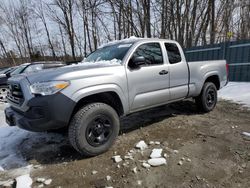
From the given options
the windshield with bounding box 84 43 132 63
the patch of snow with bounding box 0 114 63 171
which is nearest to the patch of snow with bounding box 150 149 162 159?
the windshield with bounding box 84 43 132 63

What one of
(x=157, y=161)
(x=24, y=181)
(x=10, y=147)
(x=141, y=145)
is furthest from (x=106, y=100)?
(x=10, y=147)

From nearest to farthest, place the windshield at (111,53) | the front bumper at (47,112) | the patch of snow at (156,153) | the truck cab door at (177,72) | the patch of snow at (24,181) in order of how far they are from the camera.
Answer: the patch of snow at (24,181) < the front bumper at (47,112) < the patch of snow at (156,153) < the windshield at (111,53) < the truck cab door at (177,72)

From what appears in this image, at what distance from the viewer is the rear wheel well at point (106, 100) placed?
11.2 feet

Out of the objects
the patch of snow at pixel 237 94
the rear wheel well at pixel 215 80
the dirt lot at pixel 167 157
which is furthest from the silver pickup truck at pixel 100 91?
the patch of snow at pixel 237 94

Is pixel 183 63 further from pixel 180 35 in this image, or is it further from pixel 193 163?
pixel 180 35

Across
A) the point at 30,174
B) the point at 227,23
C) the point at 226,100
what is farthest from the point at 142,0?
the point at 30,174

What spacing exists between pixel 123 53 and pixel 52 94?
5.31 feet

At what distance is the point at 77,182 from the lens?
2809 millimetres

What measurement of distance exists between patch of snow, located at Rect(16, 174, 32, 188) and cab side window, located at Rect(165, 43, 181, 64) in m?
3.41

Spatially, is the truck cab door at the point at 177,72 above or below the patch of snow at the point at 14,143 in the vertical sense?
above

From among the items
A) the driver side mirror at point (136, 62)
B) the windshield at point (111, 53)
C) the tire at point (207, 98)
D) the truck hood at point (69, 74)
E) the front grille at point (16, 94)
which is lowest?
the tire at point (207, 98)

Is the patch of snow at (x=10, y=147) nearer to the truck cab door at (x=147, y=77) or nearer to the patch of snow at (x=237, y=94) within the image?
the truck cab door at (x=147, y=77)

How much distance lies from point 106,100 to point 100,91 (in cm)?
39

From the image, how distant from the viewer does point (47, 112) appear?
296 centimetres
